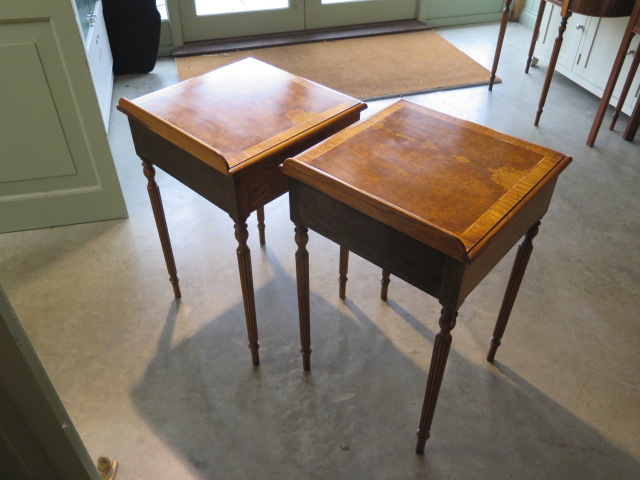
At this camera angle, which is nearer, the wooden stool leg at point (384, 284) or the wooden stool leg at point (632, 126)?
the wooden stool leg at point (384, 284)

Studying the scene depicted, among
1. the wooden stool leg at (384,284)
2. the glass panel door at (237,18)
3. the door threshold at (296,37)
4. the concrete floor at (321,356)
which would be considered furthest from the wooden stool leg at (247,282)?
the glass panel door at (237,18)

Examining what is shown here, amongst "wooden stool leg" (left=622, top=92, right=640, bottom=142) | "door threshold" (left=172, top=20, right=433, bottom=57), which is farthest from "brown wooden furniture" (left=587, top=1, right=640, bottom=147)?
"door threshold" (left=172, top=20, right=433, bottom=57)

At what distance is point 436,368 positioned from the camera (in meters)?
1.27

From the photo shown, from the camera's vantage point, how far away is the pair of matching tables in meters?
1.09

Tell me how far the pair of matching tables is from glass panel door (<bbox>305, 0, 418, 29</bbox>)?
2843mm

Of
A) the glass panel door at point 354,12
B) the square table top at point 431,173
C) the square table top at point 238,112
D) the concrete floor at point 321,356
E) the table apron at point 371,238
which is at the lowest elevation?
the concrete floor at point 321,356

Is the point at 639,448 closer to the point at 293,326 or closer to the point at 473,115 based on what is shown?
the point at 293,326

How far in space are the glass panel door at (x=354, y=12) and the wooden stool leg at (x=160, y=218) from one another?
2.95 meters

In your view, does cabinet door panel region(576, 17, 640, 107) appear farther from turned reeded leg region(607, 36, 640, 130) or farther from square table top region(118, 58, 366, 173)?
square table top region(118, 58, 366, 173)

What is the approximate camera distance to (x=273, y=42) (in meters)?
4.06

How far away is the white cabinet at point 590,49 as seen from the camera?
2.97m

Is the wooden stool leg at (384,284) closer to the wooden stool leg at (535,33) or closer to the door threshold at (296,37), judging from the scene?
the wooden stool leg at (535,33)

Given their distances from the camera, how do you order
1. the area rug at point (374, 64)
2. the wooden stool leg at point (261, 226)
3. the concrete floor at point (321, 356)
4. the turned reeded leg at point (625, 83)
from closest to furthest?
the concrete floor at point (321, 356), the wooden stool leg at point (261, 226), the turned reeded leg at point (625, 83), the area rug at point (374, 64)

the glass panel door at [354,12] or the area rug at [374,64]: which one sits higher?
the glass panel door at [354,12]
